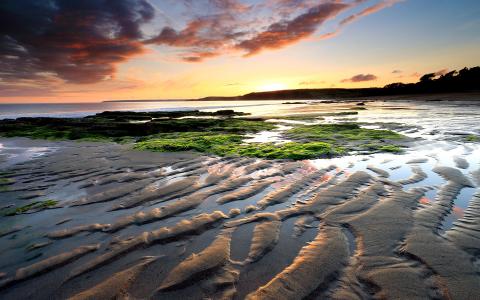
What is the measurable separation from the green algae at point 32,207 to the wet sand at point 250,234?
0.18 meters

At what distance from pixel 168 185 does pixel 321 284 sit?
4.16 m

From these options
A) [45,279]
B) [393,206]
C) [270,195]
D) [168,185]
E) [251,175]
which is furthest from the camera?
[251,175]

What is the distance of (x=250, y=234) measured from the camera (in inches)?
144

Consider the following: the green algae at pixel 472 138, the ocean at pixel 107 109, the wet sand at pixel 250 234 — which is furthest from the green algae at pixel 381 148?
the ocean at pixel 107 109

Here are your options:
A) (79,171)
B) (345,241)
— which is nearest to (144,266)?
(345,241)

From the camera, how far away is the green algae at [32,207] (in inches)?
189

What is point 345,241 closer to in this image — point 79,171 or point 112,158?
point 79,171

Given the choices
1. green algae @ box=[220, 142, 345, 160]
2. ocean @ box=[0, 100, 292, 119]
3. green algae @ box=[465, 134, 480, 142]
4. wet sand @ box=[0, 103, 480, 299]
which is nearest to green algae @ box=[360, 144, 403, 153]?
green algae @ box=[220, 142, 345, 160]

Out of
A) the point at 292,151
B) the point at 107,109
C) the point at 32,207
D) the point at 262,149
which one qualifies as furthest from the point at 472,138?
the point at 107,109

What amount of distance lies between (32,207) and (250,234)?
4.08m

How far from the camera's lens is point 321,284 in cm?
257

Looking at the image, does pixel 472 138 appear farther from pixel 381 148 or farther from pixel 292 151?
pixel 292 151

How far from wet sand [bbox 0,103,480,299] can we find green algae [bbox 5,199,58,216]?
183mm

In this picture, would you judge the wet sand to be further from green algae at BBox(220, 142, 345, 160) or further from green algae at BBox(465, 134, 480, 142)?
green algae at BBox(465, 134, 480, 142)
